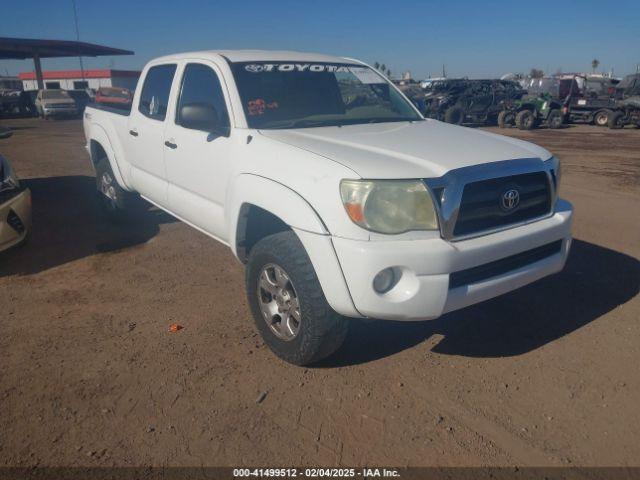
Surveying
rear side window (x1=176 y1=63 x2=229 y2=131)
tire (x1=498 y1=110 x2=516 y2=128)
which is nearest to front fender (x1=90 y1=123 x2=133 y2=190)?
rear side window (x1=176 y1=63 x2=229 y2=131)

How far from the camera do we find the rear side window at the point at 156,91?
457cm

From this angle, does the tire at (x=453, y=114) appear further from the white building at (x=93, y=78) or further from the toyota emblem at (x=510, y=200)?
the white building at (x=93, y=78)

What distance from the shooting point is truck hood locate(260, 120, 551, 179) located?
275 cm

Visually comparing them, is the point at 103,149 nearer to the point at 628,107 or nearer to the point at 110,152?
the point at 110,152

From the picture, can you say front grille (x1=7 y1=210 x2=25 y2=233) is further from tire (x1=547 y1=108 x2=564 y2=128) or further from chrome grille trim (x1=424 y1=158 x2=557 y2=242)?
tire (x1=547 y1=108 x2=564 y2=128)

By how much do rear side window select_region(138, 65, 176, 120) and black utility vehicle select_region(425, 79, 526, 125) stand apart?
15958mm

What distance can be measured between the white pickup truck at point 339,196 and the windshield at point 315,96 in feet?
0.04

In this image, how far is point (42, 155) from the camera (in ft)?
40.9

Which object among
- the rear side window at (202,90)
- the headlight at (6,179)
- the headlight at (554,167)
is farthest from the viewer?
the headlight at (6,179)

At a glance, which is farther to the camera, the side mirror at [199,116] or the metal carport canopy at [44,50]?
the metal carport canopy at [44,50]

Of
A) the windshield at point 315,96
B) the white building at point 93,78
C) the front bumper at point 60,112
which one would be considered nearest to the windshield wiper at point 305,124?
the windshield at point 315,96

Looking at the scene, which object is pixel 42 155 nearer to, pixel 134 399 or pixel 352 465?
pixel 134 399

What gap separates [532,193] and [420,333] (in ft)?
3.95

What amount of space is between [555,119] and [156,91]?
63.2 ft
